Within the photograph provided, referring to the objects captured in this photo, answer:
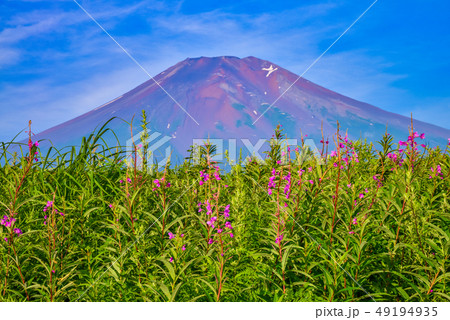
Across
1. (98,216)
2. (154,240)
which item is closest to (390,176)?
(154,240)

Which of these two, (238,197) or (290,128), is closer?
(238,197)

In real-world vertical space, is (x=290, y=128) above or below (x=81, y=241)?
above

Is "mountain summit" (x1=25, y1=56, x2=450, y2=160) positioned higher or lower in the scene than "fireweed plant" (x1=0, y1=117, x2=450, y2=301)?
higher

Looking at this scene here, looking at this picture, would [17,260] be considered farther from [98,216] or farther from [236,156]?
[236,156]

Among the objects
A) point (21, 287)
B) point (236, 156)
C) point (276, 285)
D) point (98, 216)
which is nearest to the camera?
point (276, 285)

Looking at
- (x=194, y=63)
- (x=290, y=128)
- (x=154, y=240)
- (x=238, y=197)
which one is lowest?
(x=154, y=240)

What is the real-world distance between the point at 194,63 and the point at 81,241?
125 meters

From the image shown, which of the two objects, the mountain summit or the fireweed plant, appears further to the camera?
the mountain summit

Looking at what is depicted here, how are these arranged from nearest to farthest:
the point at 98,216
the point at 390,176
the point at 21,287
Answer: the point at 21,287, the point at 98,216, the point at 390,176

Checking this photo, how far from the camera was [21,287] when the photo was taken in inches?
152

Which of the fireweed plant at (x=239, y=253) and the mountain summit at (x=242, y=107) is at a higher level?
the mountain summit at (x=242, y=107)

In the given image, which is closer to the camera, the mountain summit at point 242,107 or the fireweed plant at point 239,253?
the fireweed plant at point 239,253

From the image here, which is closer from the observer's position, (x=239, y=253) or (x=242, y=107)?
(x=239, y=253)

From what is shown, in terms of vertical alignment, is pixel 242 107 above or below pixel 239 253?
above
